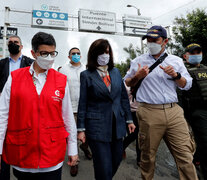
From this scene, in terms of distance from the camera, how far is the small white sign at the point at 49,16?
13853mm

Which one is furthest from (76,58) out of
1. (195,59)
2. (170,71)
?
(195,59)

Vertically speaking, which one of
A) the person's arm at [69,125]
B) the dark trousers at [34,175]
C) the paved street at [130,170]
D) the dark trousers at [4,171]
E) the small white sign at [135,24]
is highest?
the small white sign at [135,24]

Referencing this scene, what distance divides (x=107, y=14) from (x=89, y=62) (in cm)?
1574

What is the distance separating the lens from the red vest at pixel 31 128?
1.33m

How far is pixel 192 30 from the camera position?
38.5 feet

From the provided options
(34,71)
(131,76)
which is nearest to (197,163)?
(131,76)

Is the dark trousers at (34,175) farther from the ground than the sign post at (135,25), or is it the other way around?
the sign post at (135,25)

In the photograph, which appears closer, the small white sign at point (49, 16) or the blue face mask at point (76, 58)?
the blue face mask at point (76, 58)

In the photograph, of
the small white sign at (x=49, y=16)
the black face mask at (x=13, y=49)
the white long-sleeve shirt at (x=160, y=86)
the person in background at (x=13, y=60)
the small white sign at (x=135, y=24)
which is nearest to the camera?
the white long-sleeve shirt at (x=160, y=86)

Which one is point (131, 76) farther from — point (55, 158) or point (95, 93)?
point (55, 158)

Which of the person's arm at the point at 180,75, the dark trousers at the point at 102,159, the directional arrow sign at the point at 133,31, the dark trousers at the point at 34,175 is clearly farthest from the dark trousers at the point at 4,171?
the directional arrow sign at the point at 133,31

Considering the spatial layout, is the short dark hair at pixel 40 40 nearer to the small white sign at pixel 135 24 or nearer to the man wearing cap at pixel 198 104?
the man wearing cap at pixel 198 104

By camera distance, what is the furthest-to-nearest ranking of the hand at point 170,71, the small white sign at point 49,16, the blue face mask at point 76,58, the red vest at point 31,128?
the small white sign at point 49,16, the blue face mask at point 76,58, the hand at point 170,71, the red vest at point 31,128

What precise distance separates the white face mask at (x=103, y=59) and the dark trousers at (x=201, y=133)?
165 cm
